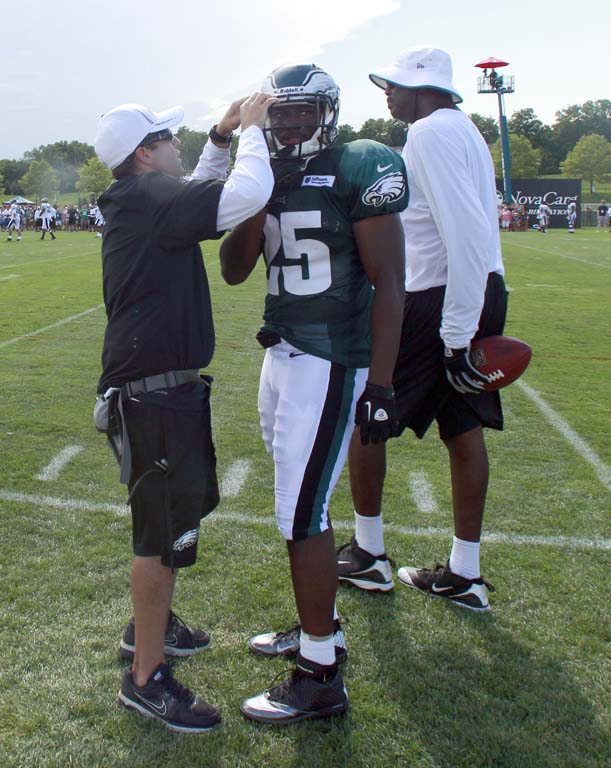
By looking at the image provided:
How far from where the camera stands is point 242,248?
8.52 feet

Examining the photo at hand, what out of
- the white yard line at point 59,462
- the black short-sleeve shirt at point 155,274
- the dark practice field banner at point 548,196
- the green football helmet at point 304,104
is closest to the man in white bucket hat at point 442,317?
the green football helmet at point 304,104

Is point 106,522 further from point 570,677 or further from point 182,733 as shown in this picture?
point 570,677

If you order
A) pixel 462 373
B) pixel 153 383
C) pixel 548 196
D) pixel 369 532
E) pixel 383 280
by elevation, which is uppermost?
pixel 548 196

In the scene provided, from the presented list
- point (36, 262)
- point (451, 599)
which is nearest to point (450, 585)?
point (451, 599)

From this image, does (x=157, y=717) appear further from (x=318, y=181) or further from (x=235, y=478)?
(x=235, y=478)

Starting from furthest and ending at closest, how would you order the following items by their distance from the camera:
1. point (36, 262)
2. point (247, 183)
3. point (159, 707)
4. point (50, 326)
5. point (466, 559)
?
point (36, 262)
point (50, 326)
point (466, 559)
point (159, 707)
point (247, 183)

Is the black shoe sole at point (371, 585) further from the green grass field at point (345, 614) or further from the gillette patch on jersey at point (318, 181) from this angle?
the gillette patch on jersey at point (318, 181)

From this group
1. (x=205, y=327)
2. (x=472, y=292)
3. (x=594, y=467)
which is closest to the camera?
(x=205, y=327)

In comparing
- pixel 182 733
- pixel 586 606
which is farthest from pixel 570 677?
pixel 182 733

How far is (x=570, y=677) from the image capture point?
8.61 feet

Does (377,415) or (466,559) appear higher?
(377,415)

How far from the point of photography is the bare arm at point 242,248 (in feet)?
8.23

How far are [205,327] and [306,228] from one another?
17.6 inches

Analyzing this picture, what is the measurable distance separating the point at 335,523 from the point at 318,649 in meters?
1.41
